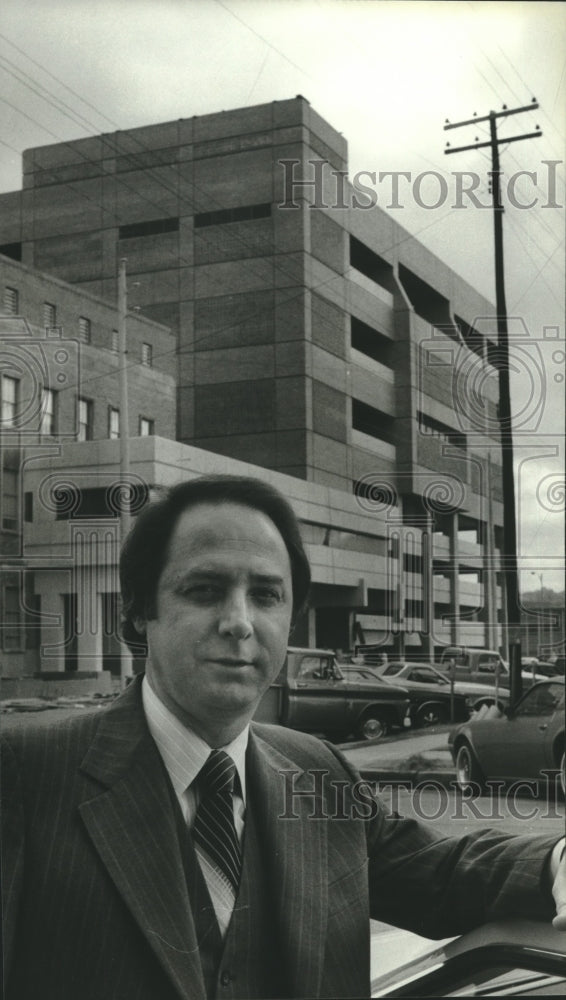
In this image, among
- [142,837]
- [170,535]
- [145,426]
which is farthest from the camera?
[145,426]

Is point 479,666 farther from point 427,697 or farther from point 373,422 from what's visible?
point 373,422

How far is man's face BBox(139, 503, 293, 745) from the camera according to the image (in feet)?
6.34

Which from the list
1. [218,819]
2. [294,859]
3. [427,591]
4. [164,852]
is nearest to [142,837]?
[164,852]

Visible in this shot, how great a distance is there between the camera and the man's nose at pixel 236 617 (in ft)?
6.30

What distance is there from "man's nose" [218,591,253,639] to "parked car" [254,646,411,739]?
0.55 feet

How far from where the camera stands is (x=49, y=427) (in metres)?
2.06

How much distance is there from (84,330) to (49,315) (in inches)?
3.3

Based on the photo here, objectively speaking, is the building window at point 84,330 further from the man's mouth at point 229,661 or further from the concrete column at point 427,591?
the concrete column at point 427,591

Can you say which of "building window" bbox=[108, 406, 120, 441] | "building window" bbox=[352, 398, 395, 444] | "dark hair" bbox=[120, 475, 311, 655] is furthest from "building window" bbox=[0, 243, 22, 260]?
"building window" bbox=[352, 398, 395, 444]

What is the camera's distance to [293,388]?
7.25ft

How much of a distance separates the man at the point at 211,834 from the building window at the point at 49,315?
46cm

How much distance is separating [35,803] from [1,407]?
2.59 feet

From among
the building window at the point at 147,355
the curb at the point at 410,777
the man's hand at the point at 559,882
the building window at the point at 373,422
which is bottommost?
the man's hand at the point at 559,882

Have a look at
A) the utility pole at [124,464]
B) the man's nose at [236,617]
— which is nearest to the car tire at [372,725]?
the man's nose at [236,617]
